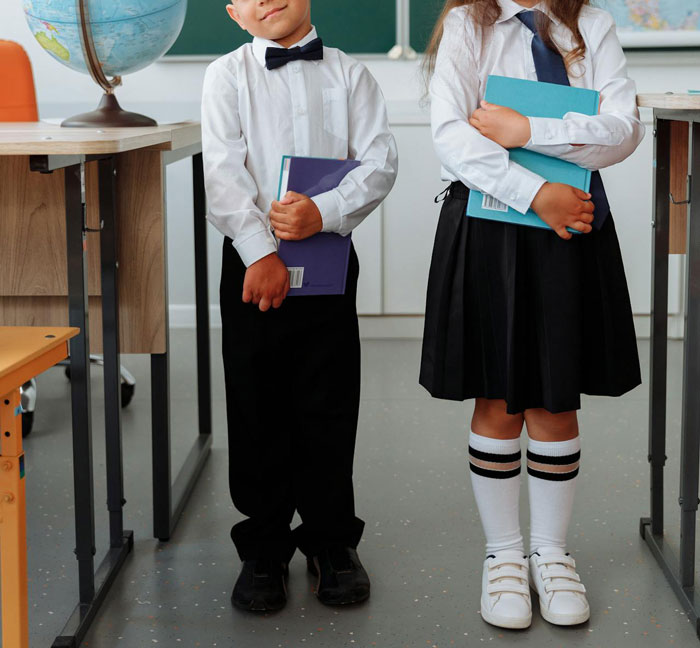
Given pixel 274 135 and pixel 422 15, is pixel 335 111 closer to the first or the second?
pixel 274 135

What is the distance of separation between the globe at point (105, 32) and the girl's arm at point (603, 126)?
80cm

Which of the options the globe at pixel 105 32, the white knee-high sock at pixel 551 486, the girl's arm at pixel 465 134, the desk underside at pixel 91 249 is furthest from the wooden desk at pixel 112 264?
the white knee-high sock at pixel 551 486

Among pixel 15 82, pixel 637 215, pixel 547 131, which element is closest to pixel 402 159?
pixel 637 215

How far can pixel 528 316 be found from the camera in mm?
1448

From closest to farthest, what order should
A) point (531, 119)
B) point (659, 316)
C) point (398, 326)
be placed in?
1. point (531, 119)
2. point (659, 316)
3. point (398, 326)

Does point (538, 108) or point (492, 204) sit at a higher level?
point (538, 108)

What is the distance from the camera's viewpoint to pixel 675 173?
5.60 feet

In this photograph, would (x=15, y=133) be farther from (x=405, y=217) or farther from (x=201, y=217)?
(x=405, y=217)

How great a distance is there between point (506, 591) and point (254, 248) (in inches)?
25.7

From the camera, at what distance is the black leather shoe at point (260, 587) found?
154 cm

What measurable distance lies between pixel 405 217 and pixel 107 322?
1988mm

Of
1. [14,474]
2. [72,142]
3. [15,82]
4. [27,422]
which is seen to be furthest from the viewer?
[27,422]

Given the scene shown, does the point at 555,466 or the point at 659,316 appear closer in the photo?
the point at 555,466

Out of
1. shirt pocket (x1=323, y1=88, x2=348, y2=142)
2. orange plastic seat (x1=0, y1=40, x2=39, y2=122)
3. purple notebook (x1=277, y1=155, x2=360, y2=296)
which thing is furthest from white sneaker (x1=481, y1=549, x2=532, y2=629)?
orange plastic seat (x1=0, y1=40, x2=39, y2=122)
